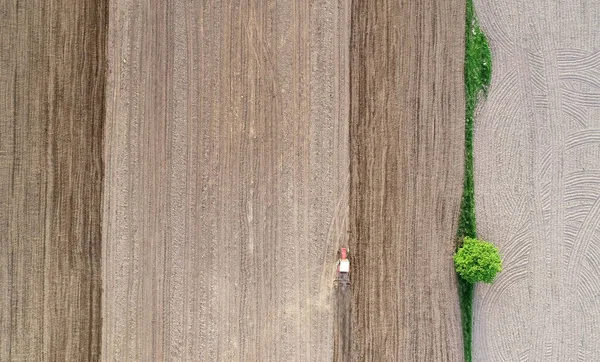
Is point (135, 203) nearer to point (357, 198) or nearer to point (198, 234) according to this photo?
point (198, 234)

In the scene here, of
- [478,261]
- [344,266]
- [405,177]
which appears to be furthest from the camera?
[405,177]

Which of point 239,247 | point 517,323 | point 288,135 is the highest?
Result: point 288,135

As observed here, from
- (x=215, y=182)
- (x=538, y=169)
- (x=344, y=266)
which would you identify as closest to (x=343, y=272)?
(x=344, y=266)

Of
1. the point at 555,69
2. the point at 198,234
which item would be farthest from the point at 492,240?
the point at 198,234

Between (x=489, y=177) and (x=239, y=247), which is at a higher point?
(x=489, y=177)

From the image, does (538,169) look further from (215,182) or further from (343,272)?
(215,182)

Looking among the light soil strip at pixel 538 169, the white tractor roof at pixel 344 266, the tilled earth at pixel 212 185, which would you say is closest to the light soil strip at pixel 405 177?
the tilled earth at pixel 212 185

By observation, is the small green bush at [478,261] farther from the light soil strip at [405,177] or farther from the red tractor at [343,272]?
the red tractor at [343,272]
